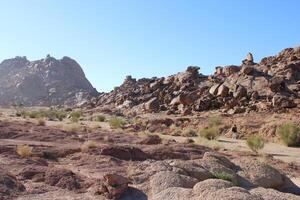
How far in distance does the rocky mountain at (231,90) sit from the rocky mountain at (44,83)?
164 ft

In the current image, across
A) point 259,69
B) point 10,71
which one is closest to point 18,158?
point 259,69

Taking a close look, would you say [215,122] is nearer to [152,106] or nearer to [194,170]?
[152,106]

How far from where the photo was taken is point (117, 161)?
1698cm

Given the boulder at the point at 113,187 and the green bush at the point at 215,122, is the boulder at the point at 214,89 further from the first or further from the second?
the boulder at the point at 113,187

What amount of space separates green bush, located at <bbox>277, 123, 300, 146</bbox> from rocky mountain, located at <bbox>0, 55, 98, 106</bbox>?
8852 cm

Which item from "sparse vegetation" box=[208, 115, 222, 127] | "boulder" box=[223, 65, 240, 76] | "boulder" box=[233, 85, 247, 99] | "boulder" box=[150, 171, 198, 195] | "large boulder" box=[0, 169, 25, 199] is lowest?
"large boulder" box=[0, 169, 25, 199]

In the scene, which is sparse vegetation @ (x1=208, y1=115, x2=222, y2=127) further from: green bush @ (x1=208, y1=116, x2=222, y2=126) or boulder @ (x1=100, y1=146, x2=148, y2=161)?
boulder @ (x1=100, y1=146, x2=148, y2=161)

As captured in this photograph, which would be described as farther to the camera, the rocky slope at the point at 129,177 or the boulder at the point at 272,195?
the rocky slope at the point at 129,177

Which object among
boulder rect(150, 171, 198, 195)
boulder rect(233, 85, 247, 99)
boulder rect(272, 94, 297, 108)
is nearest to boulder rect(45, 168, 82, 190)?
boulder rect(150, 171, 198, 195)

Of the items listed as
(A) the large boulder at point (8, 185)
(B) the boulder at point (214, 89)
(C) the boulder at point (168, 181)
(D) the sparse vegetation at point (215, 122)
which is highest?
(B) the boulder at point (214, 89)

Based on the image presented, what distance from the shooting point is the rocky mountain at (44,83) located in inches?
5113

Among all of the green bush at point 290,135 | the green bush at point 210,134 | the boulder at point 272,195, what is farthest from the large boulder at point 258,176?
the green bush at point 210,134

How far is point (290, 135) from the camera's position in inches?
1296

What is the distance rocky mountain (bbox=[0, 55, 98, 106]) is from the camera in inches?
5113
